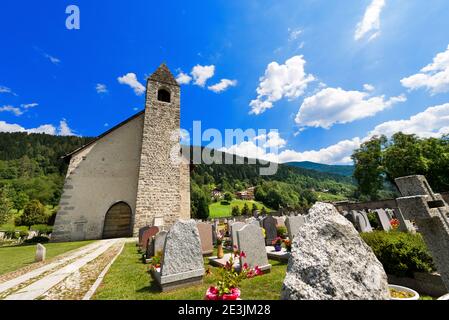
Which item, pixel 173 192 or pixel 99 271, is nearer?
pixel 99 271

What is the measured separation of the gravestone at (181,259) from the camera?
444 cm

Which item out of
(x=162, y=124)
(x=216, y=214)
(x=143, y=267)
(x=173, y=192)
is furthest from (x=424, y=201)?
(x=216, y=214)

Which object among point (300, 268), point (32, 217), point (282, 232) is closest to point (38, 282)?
point (300, 268)

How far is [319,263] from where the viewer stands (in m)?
1.80

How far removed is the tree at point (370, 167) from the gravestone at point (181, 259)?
35.1m

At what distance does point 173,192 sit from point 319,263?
16.5m

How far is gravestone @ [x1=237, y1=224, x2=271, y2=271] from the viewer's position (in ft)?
17.9

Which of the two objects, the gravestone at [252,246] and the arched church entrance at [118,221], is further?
the arched church entrance at [118,221]

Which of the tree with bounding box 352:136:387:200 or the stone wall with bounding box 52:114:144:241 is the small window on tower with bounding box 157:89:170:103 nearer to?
the stone wall with bounding box 52:114:144:241

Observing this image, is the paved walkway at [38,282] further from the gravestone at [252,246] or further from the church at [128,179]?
the church at [128,179]

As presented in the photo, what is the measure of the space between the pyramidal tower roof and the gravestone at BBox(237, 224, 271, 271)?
18.0 metres

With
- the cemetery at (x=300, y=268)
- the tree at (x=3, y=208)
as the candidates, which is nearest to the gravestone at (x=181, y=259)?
the cemetery at (x=300, y=268)
